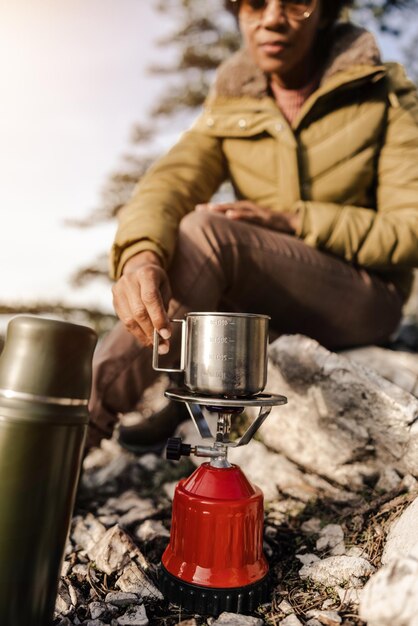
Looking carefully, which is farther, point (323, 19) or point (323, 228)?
point (323, 19)

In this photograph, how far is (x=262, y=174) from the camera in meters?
3.05

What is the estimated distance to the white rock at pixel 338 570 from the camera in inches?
69.2

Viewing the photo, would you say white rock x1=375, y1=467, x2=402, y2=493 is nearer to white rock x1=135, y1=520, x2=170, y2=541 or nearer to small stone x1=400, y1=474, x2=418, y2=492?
small stone x1=400, y1=474, x2=418, y2=492

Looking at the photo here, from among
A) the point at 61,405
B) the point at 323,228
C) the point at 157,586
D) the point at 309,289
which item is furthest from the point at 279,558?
the point at 323,228

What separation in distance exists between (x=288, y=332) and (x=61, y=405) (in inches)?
70.1

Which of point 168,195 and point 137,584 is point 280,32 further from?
point 137,584

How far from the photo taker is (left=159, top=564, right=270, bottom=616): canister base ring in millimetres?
1683

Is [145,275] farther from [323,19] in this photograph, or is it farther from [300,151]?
[323,19]

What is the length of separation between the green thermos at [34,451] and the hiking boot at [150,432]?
1.90 metres

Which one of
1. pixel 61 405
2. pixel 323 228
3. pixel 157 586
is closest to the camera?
pixel 61 405

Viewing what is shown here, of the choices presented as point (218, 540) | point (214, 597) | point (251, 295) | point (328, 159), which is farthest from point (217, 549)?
point (328, 159)

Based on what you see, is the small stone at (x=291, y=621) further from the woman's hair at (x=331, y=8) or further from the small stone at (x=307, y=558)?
the woman's hair at (x=331, y=8)

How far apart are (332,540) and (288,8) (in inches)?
105

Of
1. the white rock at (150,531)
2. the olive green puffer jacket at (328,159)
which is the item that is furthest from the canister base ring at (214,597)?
the olive green puffer jacket at (328,159)
